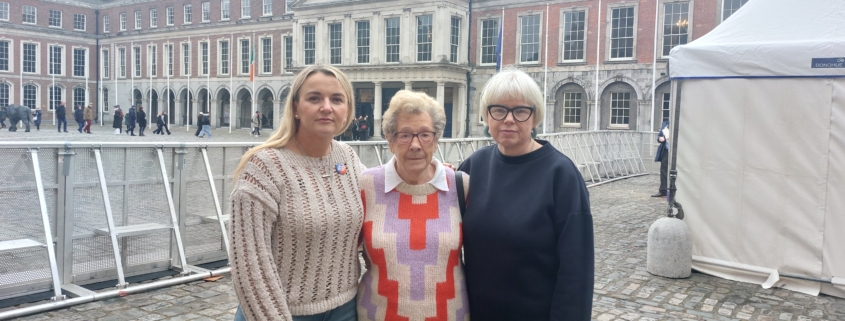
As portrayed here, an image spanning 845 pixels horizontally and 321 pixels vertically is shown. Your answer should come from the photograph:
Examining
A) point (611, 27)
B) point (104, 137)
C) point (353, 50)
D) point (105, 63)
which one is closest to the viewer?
point (611, 27)

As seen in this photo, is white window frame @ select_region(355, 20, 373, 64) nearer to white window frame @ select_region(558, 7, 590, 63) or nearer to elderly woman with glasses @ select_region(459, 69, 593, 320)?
white window frame @ select_region(558, 7, 590, 63)

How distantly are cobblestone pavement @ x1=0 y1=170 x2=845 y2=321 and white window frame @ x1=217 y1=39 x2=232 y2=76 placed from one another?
43.8 meters

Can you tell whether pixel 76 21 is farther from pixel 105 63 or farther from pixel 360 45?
pixel 360 45

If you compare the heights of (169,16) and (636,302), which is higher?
(169,16)

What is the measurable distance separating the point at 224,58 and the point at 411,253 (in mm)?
48720

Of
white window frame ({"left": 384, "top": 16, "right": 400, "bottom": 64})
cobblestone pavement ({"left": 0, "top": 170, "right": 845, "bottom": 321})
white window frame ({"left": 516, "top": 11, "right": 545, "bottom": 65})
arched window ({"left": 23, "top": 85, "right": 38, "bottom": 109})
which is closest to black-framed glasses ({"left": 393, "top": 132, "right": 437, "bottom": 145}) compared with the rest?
cobblestone pavement ({"left": 0, "top": 170, "right": 845, "bottom": 321})

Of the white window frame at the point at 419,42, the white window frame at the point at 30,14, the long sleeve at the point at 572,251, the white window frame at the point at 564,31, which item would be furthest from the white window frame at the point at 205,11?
the long sleeve at the point at 572,251

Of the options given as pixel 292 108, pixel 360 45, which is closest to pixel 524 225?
pixel 292 108

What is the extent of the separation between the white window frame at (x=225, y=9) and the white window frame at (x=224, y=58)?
6.17 ft

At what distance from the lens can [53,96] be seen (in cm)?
5462

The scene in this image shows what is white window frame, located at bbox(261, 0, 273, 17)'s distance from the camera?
46562mm

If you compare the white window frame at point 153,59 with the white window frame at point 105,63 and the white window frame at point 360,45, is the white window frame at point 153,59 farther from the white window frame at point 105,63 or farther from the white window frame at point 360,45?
the white window frame at point 360,45

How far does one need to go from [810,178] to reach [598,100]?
86.5 feet

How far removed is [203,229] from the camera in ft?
23.5
